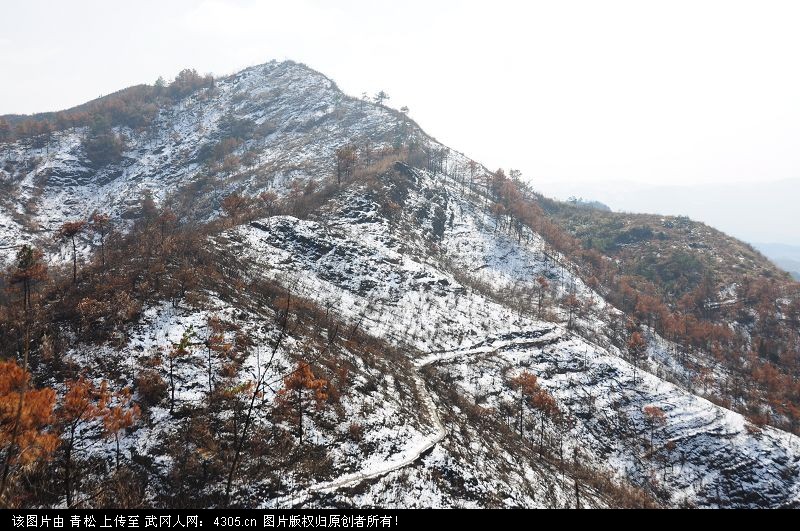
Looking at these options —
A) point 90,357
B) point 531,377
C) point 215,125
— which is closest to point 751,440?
point 531,377

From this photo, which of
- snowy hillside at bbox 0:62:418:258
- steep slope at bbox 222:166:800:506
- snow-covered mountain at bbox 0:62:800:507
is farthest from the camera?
snowy hillside at bbox 0:62:418:258

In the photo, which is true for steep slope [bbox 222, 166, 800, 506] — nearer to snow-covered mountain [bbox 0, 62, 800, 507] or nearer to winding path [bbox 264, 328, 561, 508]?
snow-covered mountain [bbox 0, 62, 800, 507]

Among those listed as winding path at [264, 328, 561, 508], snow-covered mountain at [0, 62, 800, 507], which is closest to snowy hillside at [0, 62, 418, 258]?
snow-covered mountain at [0, 62, 800, 507]

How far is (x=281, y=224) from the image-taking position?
240 feet

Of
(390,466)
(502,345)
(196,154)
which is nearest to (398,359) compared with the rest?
(502,345)

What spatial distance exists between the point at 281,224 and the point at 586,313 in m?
64.0

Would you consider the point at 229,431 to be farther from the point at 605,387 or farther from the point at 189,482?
the point at 605,387

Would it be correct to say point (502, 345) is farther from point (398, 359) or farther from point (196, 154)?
point (196, 154)

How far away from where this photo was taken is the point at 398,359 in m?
51.0

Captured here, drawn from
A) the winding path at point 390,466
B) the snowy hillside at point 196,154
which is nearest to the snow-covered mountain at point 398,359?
the winding path at point 390,466

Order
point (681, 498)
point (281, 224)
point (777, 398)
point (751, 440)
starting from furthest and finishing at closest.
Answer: point (281, 224) → point (777, 398) → point (751, 440) → point (681, 498)

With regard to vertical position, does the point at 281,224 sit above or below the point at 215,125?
below

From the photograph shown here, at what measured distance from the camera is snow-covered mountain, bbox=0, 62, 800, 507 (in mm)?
29781

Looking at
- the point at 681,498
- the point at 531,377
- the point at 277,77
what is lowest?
the point at 681,498
